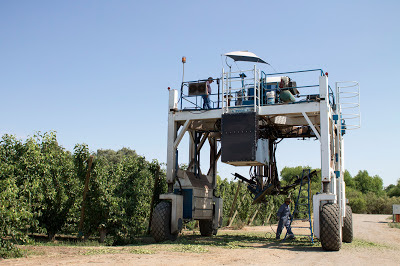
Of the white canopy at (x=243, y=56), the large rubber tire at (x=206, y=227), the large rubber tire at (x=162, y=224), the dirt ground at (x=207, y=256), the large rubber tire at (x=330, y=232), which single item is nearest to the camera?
the dirt ground at (x=207, y=256)

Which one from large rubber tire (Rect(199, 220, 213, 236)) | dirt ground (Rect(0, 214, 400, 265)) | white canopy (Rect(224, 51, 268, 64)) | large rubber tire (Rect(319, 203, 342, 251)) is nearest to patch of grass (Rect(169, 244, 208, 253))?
dirt ground (Rect(0, 214, 400, 265))

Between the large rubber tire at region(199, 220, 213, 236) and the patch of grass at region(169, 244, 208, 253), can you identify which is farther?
the large rubber tire at region(199, 220, 213, 236)

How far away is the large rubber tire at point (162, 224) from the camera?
49.6ft

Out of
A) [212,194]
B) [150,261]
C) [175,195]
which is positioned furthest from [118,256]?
[212,194]

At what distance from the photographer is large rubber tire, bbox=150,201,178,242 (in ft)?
49.6

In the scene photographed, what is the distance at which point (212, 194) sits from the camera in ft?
64.8

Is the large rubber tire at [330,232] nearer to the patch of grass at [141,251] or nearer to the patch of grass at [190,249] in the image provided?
the patch of grass at [190,249]

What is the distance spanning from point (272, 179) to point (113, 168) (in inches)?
289

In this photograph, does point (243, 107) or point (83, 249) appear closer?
point (83, 249)

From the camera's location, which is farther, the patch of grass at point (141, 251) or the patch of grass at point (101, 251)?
the patch of grass at point (141, 251)

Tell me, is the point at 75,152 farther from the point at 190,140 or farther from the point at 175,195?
the point at 190,140

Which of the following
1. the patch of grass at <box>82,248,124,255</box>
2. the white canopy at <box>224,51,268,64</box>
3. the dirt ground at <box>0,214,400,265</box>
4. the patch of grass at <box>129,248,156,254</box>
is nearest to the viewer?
the dirt ground at <box>0,214,400,265</box>

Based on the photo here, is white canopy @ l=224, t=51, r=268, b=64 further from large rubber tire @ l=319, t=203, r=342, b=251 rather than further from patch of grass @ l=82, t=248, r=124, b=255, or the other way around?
patch of grass @ l=82, t=248, r=124, b=255

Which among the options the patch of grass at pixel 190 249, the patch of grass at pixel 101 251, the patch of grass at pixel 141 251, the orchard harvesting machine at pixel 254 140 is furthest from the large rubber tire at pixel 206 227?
the patch of grass at pixel 101 251
